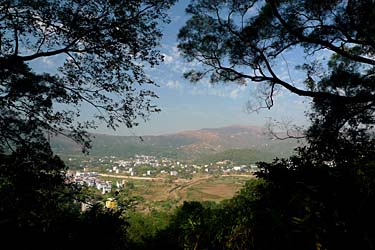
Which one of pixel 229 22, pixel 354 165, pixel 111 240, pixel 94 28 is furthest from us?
pixel 229 22

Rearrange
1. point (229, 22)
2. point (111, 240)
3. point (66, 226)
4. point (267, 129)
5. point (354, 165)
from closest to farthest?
point (354, 165) → point (66, 226) → point (111, 240) → point (229, 22) → point (267, 129)

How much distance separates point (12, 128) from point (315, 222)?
151 inches

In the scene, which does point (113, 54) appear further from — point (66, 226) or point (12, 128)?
point (66, 226)

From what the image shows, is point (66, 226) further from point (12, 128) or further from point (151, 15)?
point (151, 15)

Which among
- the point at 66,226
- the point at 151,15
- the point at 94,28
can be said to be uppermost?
the point at 151,15

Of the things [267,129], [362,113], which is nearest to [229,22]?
[267,129]

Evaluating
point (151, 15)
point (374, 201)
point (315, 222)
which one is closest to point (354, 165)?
point (374, 201)

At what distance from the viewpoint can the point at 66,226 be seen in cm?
398

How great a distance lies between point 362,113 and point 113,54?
17.8 ft

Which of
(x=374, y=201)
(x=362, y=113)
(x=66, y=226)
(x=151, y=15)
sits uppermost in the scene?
(x=151, y=15)

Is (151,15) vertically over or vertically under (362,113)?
over

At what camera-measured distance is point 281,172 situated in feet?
14.3

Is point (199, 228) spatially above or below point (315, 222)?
below

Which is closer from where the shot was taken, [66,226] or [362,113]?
[66,226]
